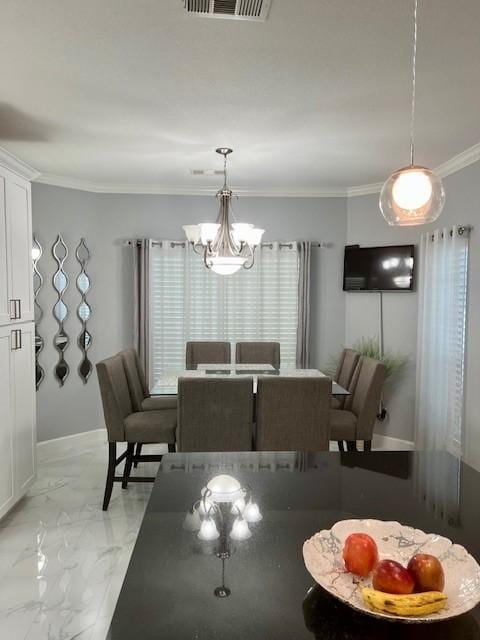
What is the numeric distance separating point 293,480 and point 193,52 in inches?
73.3

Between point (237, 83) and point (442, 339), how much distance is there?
2.64m

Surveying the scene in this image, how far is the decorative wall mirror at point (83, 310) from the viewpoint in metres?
4.51

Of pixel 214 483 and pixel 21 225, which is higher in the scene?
pixel 21 225

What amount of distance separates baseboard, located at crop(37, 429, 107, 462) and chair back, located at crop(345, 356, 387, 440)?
2.66 metres

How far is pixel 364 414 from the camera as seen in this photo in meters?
3.28

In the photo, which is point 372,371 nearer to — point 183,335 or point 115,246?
point 183,335

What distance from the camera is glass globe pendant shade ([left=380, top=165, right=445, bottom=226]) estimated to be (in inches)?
60.8

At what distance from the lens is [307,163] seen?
381 centimetres

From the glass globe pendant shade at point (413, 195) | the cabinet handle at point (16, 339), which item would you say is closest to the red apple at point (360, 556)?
the glass globe pendant shade at point (413, 195)

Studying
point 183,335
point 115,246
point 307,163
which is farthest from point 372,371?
point 115,246

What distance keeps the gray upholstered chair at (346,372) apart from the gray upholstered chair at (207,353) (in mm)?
1061

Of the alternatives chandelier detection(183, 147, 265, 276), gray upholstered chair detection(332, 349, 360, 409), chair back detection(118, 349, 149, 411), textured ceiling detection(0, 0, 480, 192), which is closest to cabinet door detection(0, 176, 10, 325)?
textured ceiling detection(0, 0, 480, 192)

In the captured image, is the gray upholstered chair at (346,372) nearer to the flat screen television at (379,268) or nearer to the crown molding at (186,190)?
the flat screen television at (379,268)

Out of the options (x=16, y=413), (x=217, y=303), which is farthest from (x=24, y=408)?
(x=217, y=303)
